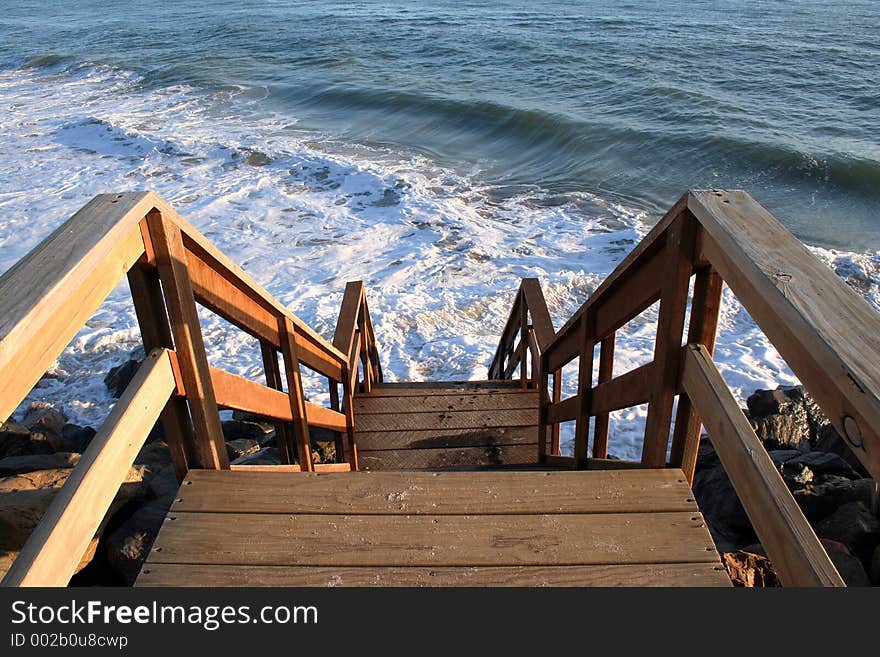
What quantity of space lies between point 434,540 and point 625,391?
111 centimetres

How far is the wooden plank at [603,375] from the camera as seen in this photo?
340 centimetres

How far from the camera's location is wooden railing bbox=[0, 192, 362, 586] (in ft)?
4.28

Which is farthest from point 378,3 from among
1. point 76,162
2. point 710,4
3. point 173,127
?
point 76,162

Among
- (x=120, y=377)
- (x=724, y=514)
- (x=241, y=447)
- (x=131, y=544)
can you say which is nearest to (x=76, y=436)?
(x=120, y=377)

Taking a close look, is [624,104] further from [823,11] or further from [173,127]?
[823,11]

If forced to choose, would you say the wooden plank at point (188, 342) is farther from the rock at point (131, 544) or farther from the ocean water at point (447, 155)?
the ocean water at point (447, 155)

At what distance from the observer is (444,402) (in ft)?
18.2

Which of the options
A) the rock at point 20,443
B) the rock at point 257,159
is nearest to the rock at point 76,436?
the rock at point 20,443

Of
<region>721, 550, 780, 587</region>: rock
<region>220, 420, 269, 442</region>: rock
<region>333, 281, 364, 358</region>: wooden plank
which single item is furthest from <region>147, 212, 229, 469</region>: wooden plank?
<region>220, 420, 269, 442</region>: rock

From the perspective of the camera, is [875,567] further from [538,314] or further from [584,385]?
[538,314]

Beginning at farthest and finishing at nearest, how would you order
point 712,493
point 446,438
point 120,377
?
A: point 120,377 → point 446,438 → point 712,493

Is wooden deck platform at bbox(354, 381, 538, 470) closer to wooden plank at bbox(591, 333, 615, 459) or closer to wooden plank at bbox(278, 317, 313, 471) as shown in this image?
wooden plank at bbox(591, 333, 615, 459)

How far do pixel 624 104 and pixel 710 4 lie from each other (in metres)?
22.4
